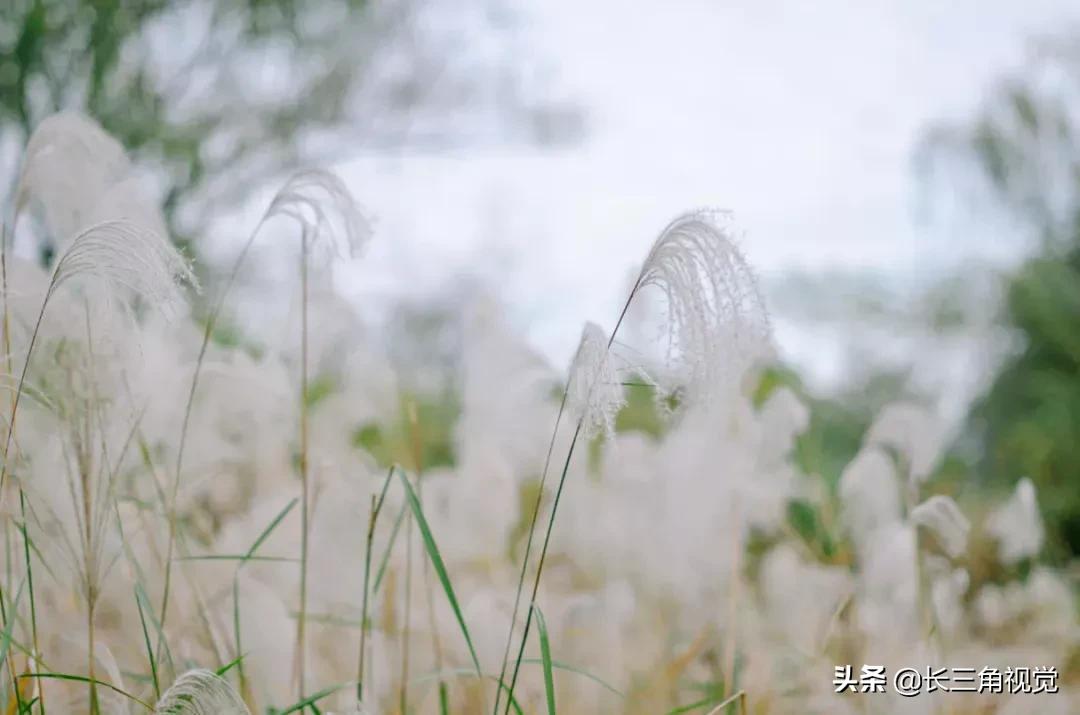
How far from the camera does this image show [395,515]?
1.12m

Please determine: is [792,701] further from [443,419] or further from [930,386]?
[930,386]

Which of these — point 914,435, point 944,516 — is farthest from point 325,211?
point 914,435

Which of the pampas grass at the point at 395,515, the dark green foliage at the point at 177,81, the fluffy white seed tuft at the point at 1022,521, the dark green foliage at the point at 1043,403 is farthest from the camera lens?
the dark green foliage at the point at 1043,403

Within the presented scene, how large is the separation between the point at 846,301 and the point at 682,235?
3.10 meters

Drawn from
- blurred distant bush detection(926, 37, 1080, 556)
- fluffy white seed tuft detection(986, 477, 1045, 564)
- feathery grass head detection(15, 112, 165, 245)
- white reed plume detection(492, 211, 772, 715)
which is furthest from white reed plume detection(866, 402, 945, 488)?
blurred distant bush detection(926, 37, 1080, 556)

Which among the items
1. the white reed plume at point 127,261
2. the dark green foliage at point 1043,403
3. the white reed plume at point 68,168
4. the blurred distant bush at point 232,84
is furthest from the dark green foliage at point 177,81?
the dark green foliage at point 1043,403

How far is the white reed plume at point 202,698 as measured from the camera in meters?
0.46

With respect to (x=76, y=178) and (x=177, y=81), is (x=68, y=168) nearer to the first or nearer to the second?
(x=76, y=178)

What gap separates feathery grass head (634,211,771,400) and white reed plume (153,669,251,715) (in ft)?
0.84

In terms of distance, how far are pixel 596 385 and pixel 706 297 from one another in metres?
0.07

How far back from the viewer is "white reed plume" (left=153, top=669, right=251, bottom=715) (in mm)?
459

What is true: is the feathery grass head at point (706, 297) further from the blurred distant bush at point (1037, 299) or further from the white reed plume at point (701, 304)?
the blurred distant bush at point (1037, 299)

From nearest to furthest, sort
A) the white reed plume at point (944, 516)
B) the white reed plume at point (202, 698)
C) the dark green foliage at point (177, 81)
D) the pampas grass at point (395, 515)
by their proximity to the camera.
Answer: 1. the white reed plume at point (202, 698)
2. the pampas grass at point (395, 515)
3. the white reed plume at point (944, 516)
4. the dark green foliage at point (177, 81)

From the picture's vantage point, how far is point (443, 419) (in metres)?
2.88
